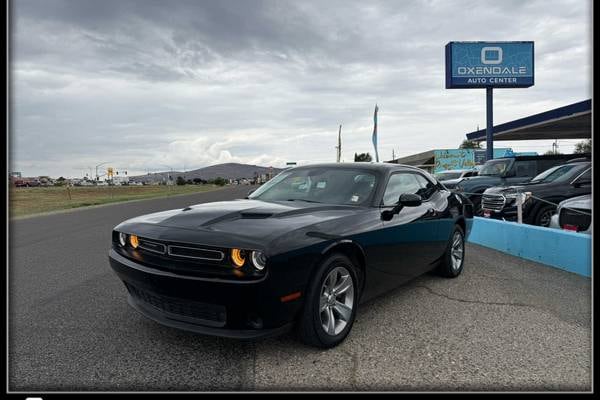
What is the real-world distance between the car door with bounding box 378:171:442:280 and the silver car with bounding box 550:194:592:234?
254 centimetres

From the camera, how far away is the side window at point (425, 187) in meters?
4.96

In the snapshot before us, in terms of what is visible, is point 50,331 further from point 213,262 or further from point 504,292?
point 504,292

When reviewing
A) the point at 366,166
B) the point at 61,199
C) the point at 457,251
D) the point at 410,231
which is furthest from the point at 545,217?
the point at 61,199

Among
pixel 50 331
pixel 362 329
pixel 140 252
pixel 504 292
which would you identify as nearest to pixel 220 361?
pixel 140 252

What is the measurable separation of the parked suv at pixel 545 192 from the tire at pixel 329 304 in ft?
21.9

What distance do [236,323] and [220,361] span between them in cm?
38

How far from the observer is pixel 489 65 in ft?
71.9

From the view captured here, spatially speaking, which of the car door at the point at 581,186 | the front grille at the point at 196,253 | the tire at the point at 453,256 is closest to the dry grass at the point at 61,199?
the front grille at the point at 196,253

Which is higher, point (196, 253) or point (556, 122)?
point (556, 122)

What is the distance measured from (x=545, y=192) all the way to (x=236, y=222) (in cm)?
808

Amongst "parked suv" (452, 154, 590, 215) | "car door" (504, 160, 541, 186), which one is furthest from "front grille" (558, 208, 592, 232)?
"car door" (504, 160, 541, 186)

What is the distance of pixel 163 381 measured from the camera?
2.71 meters

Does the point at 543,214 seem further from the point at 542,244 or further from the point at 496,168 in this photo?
the point at 496,168

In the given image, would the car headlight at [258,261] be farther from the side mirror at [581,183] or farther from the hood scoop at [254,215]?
the side mirror at [581,183]
